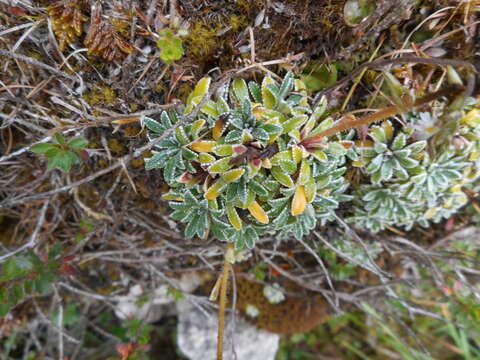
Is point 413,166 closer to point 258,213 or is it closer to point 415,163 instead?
point 415,163

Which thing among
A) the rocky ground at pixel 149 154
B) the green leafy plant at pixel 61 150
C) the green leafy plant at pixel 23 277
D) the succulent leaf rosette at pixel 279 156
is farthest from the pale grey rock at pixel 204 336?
the green leafy plant at pixel 61 150

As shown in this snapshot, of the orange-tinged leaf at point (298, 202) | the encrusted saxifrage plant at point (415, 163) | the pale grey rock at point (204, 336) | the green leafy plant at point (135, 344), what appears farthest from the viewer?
the pale grey rock at point (204, 336)

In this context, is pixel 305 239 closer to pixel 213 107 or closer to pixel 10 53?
pixel 213 107

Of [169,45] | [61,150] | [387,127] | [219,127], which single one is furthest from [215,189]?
[387,127]

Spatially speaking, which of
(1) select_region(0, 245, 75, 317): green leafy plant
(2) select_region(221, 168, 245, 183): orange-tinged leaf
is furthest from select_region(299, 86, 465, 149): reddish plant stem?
(1) select_region(0, 245, 75, 317): green leafy plant

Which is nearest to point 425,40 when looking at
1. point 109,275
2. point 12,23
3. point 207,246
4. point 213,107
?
point 213,107

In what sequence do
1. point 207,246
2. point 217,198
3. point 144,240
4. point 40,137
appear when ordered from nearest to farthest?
point 217,198 < point 40,137 < point 207,246 < point 144,240

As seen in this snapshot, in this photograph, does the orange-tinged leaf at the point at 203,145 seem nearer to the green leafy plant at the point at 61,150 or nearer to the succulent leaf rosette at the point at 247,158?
Result: the succulent leaf rosette at the point at 247,158
